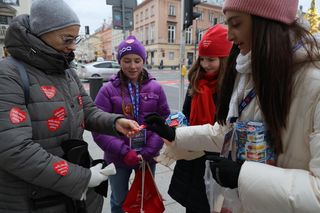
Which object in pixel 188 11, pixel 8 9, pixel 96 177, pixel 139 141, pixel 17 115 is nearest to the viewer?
pixel 17 115

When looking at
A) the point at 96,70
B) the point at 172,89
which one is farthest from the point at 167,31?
the point at 172,89

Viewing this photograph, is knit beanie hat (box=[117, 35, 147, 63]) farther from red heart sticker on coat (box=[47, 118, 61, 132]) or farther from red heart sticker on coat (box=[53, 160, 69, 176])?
red heart sticker on coat (box=[53, 160, 69, 176])

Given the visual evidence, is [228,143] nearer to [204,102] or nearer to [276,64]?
[276,64]

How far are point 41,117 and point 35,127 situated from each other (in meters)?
0.05

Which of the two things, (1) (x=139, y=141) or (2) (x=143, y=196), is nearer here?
(2) (x=143, y=196)

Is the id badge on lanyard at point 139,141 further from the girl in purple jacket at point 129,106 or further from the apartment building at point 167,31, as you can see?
the apartment building at point 167,31

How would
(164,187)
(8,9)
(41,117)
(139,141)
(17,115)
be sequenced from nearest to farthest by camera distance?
(17,115) < (41,117) < (139,141) < (164,187) < (8,9)

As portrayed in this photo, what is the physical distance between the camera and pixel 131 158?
228 cm

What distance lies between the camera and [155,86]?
2516 mm

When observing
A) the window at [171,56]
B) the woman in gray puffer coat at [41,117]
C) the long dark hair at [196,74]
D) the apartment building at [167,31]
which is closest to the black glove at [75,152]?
the woman in gray puffer coat at [41,117]

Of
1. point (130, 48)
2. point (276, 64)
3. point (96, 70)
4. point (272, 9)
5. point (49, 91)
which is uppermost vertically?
point (272, 9)

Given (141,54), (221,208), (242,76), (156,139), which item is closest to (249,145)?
(242,76)

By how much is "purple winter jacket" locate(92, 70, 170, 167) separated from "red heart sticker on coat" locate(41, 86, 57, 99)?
0.96 metres

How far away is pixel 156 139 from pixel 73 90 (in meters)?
1.07
